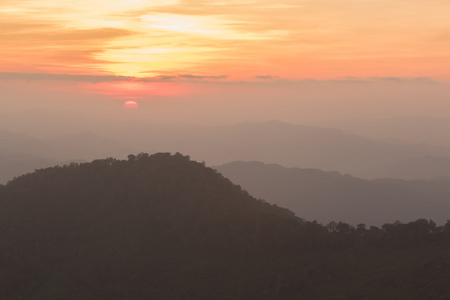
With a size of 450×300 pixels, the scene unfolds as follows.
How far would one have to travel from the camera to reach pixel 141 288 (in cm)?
5825

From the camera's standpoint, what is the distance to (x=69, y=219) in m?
73.6

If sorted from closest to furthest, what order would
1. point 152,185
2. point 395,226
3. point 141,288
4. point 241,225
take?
point 141,288 → point 395,226 → point 241,225 → point 152,185

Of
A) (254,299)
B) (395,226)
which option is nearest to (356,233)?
(395,226)

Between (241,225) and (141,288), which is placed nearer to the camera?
(141,288)

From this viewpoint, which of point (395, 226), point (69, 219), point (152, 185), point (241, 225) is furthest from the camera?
point (152, 185)

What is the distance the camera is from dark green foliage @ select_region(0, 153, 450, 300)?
181ft

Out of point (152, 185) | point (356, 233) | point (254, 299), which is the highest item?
point (152, 185)

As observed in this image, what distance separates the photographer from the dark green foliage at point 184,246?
5509 centimetres

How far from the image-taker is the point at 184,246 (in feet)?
219

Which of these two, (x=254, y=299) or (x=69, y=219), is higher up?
(x=69, y=219)

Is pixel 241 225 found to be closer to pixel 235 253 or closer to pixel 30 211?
pixel 235 253

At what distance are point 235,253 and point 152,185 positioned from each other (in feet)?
67.6

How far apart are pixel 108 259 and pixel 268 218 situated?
19.6m

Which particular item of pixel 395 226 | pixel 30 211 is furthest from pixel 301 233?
pixel 30 211
